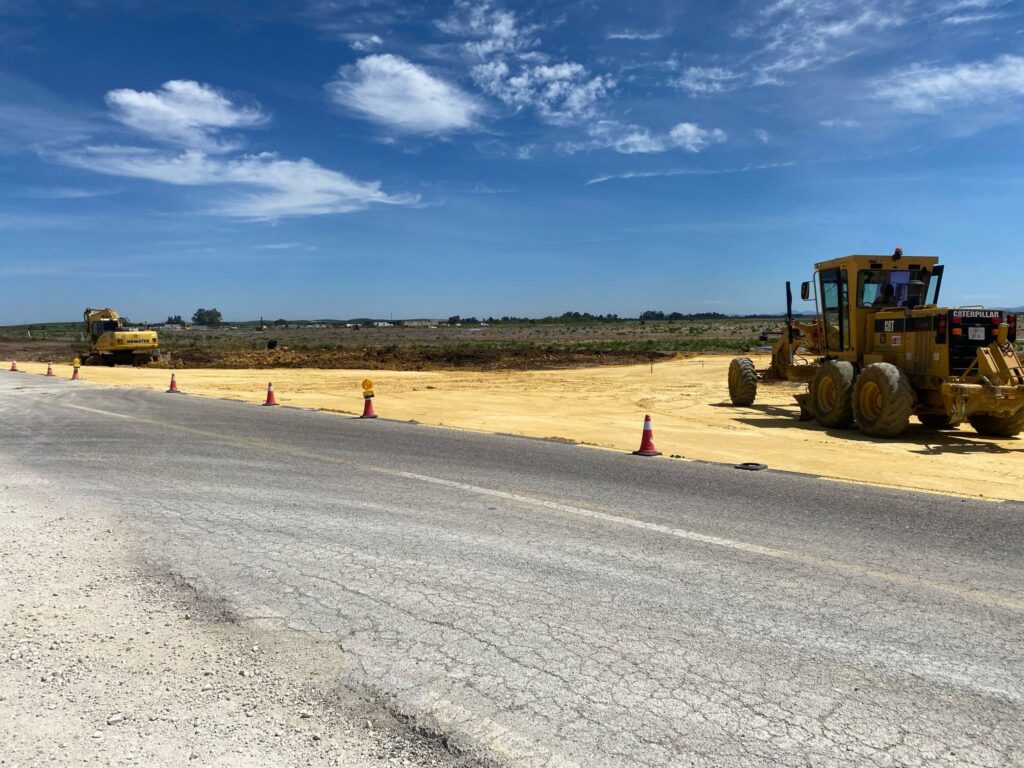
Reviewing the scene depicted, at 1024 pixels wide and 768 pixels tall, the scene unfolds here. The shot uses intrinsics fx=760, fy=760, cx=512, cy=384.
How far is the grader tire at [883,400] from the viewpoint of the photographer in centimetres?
1331

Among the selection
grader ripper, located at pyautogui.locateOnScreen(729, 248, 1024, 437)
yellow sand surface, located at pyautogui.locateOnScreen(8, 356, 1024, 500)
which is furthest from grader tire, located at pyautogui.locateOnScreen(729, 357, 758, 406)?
grader ripper, located at pyautogui.locateOnScreen(729, 248, 1024, 437)

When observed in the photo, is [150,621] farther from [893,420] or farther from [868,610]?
[893,420]

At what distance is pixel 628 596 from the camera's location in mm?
4926

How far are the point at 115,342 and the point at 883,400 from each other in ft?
131

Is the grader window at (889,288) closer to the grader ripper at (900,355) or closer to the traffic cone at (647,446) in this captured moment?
the grader ripper at (900,355)

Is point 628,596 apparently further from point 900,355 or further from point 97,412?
point 97,412

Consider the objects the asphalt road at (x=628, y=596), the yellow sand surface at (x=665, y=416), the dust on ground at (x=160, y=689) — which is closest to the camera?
the dust on ground at (x=160, y=689)

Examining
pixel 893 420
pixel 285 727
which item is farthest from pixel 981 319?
pixel 285 727

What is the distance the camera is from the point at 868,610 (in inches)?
185

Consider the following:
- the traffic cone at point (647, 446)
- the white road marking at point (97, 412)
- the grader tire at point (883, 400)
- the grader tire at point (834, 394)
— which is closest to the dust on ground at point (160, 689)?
the traffic cone at point (647, 446)

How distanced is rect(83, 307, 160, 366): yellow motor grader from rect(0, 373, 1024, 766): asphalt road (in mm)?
35640

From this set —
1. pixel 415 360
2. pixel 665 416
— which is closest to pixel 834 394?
pixel 665 416

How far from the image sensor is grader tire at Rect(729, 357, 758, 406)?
19.2m

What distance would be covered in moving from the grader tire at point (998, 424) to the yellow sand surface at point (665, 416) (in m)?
0.18
